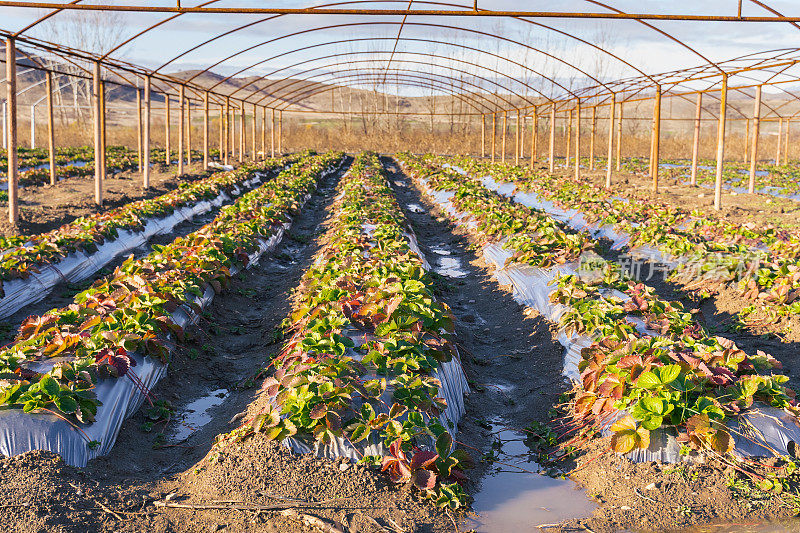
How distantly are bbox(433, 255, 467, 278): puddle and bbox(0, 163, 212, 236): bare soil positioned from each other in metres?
7.06

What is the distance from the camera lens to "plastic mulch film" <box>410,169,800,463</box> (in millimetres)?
3955

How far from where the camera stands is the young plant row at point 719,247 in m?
7.32

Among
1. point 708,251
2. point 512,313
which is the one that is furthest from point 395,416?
point 708,251

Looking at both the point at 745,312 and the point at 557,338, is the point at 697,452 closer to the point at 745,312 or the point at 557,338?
the point at 557,338

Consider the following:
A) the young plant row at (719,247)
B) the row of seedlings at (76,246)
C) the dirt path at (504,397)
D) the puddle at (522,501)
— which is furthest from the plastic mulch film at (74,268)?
the young plant row at (719,247)

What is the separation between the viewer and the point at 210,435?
15.3ft

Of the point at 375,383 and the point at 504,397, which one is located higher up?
the point at 375,383

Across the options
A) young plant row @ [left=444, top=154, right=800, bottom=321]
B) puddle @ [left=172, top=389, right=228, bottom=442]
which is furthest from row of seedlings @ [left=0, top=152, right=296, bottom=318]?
young plant row @ [left=444, top=154, right=800, bottom=321]

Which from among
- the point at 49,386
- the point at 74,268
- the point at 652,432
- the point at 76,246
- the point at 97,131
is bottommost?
the point at 652,432

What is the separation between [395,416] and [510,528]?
888 mm

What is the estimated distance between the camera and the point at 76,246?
9.16m

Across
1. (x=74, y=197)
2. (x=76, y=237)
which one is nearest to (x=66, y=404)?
(x=76, y=237)

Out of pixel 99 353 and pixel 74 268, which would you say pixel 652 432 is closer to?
pixel 99 353

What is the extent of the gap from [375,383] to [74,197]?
14.1 meters
